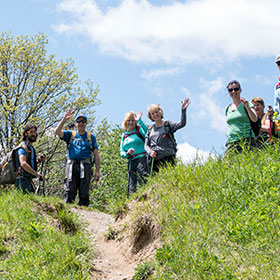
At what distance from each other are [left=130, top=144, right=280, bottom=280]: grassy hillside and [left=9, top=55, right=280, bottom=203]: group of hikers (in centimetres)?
73

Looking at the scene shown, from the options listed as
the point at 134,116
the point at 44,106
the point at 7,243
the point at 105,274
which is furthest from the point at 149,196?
A: the point at 44,106

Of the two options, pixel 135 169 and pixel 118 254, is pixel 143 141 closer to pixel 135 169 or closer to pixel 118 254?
pixel 135 169

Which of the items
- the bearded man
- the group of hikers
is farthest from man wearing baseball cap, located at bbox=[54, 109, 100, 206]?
the bearded man

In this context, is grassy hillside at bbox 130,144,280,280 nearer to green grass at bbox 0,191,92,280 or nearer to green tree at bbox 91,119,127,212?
green grass at bbox 0,191,92,280

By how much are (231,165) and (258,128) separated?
1143 mm

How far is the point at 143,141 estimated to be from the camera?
7.71 metres

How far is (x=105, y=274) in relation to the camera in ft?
15.6

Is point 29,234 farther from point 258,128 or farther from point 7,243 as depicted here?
point 258,128

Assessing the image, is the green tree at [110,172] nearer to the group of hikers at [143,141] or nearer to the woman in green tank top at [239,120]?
the group of hikers at [143,141]

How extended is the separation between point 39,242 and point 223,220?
2.62 m

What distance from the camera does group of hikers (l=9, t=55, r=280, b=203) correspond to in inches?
224

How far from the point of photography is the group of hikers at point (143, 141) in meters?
5.68

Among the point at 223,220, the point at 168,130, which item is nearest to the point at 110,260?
the point at 223,220

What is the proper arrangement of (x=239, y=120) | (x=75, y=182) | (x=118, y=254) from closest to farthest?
(x=118, y=254) → (x=239, y=120) → (x=75, y=182)
